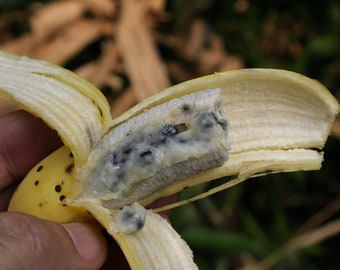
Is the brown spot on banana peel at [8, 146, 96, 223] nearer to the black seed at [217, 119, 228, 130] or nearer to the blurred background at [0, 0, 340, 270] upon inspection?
the black seed at [217, 119, 228, 130]

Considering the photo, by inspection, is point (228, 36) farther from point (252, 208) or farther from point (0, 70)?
point (0, 70)

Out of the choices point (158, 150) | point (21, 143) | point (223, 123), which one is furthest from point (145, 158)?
point (21, 143)

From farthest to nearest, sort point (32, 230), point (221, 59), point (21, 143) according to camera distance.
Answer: point (221, 59), point (21, 143), point (32, 230)

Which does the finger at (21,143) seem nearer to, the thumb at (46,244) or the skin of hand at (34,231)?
the skin of hand at (34,231)

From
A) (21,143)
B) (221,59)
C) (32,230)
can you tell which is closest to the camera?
(32,230)

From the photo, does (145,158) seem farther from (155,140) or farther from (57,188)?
(57,188)

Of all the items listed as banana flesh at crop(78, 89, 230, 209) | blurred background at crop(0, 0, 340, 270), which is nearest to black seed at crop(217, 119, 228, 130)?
banana flesh at crop(78, 89, 230, 209)
